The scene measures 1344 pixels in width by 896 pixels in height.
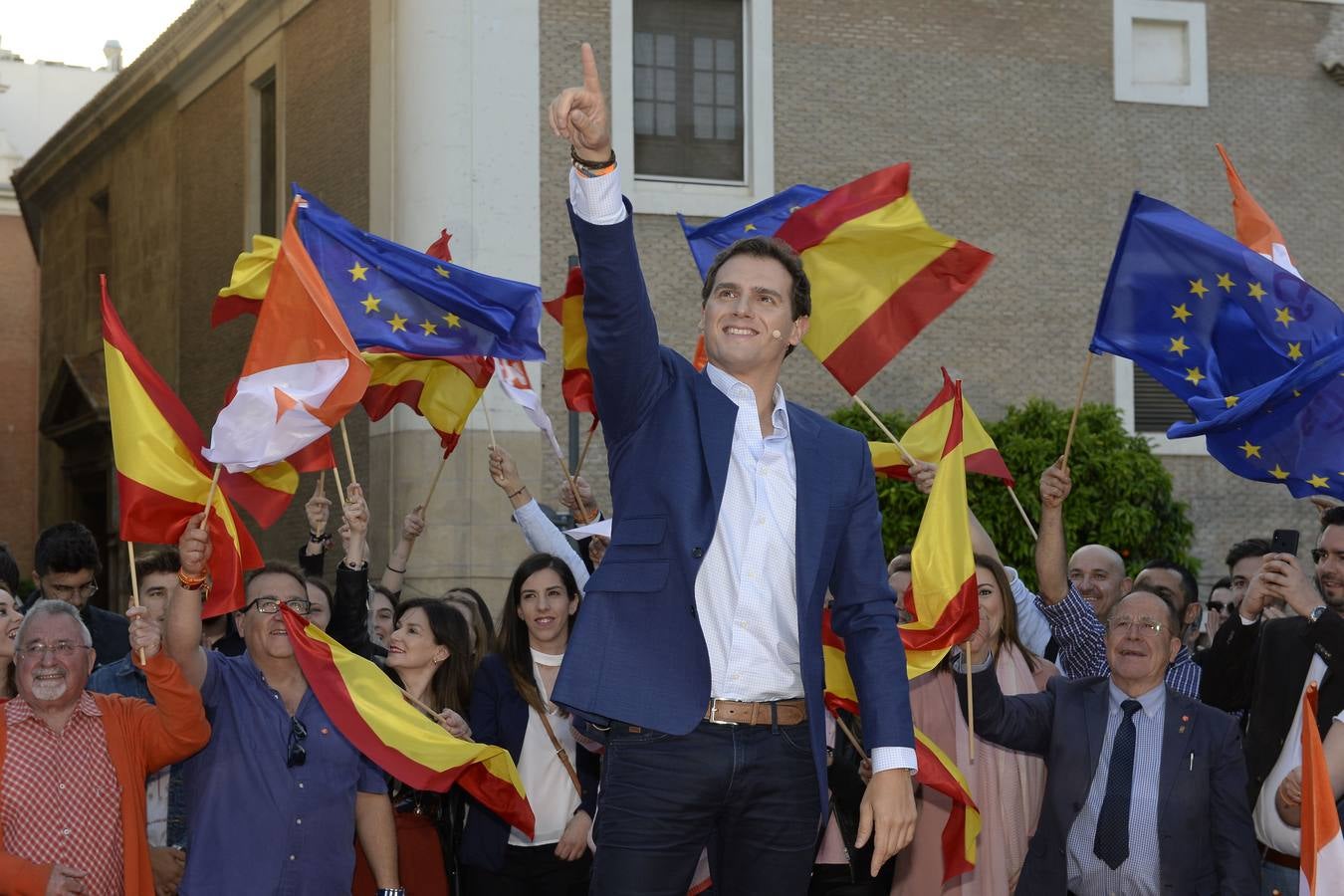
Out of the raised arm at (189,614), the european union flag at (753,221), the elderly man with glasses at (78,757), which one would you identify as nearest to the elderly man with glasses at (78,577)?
the elderly man with glasses at (78,757)

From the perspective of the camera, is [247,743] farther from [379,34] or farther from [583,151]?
[379,34]

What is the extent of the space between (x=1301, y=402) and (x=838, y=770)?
2549 mm

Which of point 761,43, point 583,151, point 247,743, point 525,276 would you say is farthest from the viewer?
point 761,43

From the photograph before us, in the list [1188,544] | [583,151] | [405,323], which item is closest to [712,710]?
[583,151]

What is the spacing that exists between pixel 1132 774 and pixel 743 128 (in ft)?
53.0

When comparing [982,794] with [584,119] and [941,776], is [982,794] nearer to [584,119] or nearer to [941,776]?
[941,776]

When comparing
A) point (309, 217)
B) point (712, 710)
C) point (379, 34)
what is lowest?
point (712, 710)

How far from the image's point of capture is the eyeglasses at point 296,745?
21.5 feet

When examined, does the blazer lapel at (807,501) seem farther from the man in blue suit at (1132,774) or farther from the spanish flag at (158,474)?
the spanish flag at (158,474)

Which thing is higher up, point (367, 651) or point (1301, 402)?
point (1301, 402)

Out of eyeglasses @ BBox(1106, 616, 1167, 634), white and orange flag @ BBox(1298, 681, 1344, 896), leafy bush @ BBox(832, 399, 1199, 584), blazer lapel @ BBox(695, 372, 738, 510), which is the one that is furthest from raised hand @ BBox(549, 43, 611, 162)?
leafy bush @ BBox(832, 399, 1199, 584)

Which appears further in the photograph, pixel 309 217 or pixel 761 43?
pixel 761 43

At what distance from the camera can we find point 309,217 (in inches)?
356

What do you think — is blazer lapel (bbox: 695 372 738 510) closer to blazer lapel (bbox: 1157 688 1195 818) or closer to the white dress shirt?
the white dress shirt
